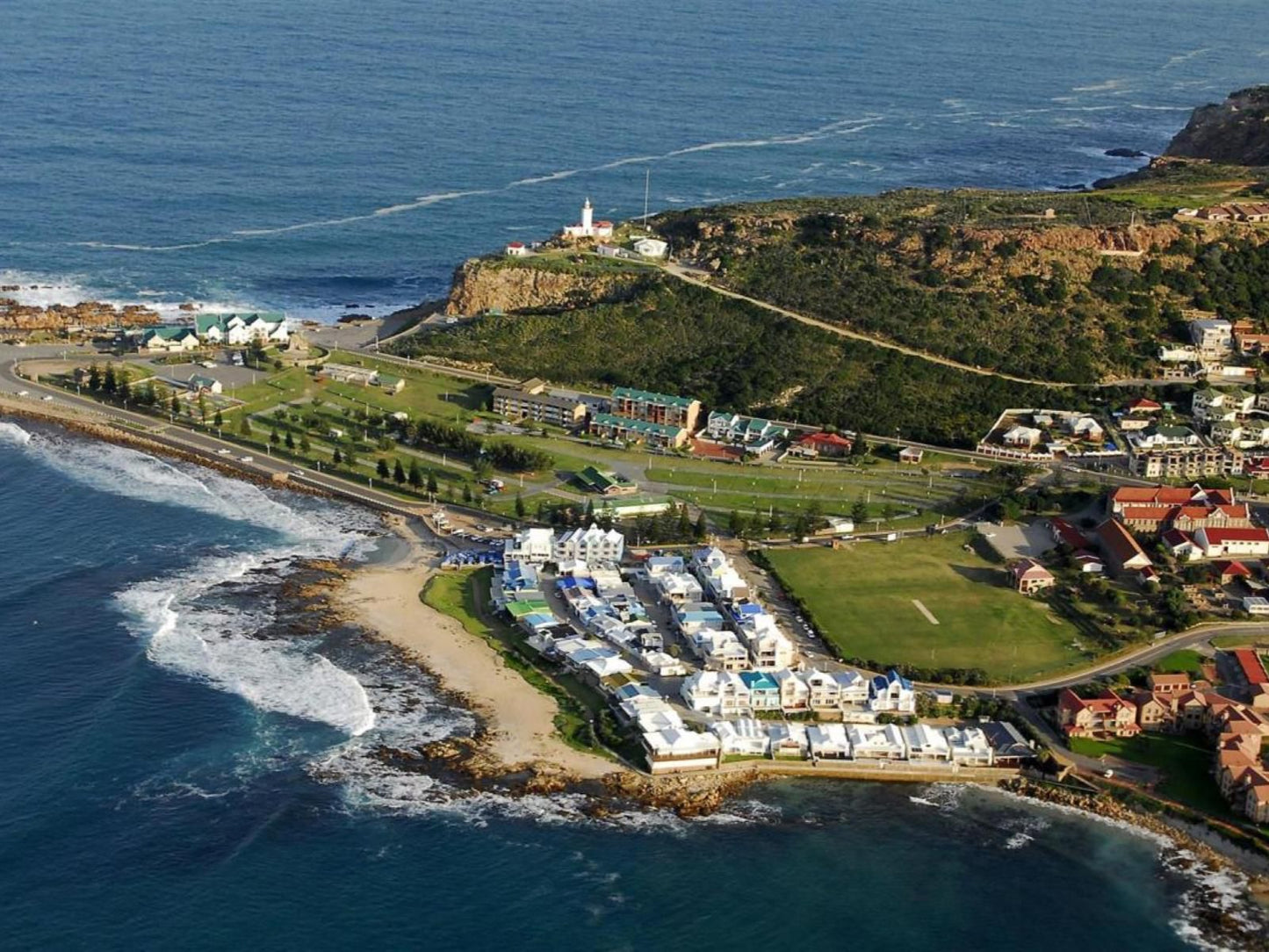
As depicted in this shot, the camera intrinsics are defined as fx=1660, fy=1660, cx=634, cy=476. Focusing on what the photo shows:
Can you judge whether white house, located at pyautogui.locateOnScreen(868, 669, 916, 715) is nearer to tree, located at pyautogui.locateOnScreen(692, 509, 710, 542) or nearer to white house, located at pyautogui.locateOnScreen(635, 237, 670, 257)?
tree, located at pyautogui.locateOnScreen(692, 509, 710, 542)

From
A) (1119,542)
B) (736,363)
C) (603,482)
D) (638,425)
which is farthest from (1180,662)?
(736,363)

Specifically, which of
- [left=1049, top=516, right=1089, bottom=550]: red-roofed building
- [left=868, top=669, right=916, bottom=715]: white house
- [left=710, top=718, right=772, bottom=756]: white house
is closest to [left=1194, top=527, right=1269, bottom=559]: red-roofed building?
[left=1049, top=516, right=1089, bottom=550]: red-roofed building

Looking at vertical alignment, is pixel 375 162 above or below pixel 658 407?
above

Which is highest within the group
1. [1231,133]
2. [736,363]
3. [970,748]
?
[1231,133]

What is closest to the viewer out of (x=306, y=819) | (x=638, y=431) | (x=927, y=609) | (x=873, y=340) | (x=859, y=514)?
(x=306, y=819)

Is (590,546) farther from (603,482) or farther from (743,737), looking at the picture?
(743,737)

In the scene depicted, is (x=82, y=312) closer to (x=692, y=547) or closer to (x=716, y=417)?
(x=716, y=417)

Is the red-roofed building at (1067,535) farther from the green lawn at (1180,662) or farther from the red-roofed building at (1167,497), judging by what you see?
the green lawn at (1180,662)

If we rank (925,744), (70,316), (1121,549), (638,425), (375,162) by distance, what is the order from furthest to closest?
(375,162) < (70,316) < (638,425) < (1121,549) < (925,744)

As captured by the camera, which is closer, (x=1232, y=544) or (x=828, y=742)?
(x=828, y=742)
